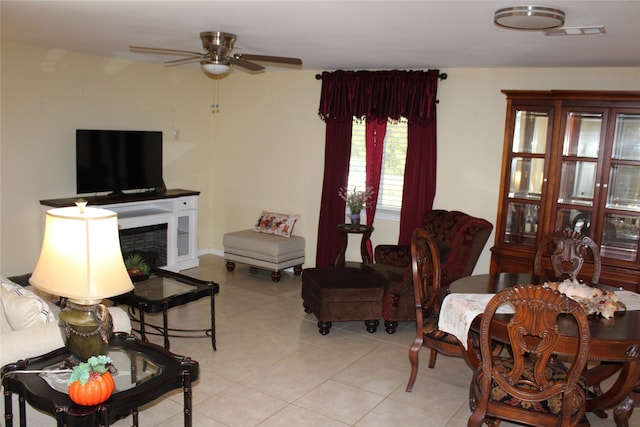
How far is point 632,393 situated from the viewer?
3332mm

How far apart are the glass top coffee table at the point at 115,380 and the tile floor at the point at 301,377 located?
720mm

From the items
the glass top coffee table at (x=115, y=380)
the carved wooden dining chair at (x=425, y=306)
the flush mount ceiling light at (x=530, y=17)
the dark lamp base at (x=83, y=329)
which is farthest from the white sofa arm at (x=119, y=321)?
the flush mount ceiling light at (x=530, y=17)

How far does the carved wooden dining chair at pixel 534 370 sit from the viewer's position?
2.51 metres

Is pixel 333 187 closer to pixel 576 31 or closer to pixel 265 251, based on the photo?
pixel 265 251

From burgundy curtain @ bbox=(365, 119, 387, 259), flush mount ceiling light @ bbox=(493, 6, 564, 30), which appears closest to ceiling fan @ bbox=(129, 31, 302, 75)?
flush mount ceiling light @ bbox=(493, 6, 564, 30)

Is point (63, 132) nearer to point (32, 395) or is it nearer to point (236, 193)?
point (236, 193)

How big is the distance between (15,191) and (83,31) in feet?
6.11

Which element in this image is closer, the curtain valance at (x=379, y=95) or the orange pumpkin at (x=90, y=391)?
the orange pumpkin at (x=90, y=391)

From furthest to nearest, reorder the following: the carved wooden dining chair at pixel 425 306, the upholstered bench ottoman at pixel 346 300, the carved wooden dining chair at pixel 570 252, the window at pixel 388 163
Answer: the window at pixel 388 163 → the upholstered bench ottoman at pixel 346 300 → the carved wooden dining chair at pixel 570 252 → the carved wooden dining chair at pixel 425 306

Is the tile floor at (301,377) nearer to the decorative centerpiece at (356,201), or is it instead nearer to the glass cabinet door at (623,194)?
the decorative centerpiece at (356,201)

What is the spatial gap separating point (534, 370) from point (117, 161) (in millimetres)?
4730

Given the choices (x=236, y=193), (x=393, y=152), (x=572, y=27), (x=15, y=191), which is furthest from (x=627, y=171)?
(x=15, y=191)

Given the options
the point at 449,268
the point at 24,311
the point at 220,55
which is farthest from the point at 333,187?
the point at 24,311

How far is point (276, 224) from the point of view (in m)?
6.64
